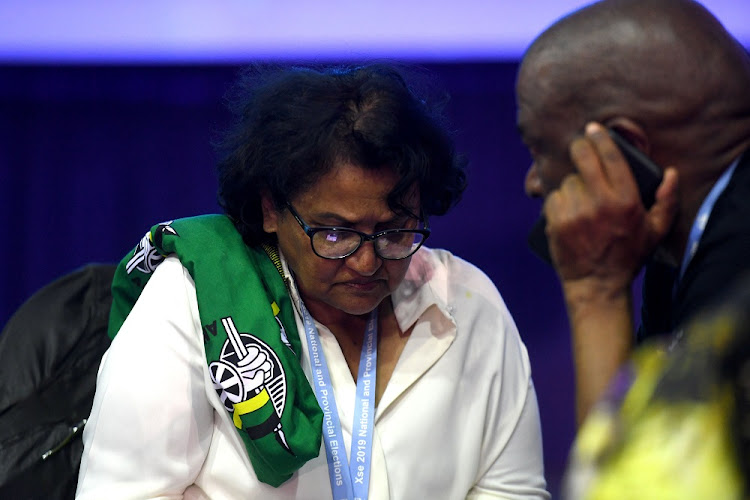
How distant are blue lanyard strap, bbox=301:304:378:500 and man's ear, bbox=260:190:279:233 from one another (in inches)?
8.3

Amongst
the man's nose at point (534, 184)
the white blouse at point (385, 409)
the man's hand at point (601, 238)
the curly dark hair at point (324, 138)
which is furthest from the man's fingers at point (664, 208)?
the white blouse at point (385, 409)

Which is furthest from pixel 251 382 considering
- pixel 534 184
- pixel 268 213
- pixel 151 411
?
pixel 534 184

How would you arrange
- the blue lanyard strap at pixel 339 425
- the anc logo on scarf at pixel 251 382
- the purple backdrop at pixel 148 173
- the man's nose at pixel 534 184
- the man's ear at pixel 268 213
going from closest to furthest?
1. the man's nose at pixel 534 184
2. the anc logo on scarf at pixel 251 382
3. the blue lanyard strap at pixel 339 425
4. the man's ear at pixel 268 213
5. the purple backdrop at pixel 148 173

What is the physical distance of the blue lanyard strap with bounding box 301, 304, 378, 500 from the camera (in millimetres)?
1922

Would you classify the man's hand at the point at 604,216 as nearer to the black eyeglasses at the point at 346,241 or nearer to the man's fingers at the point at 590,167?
the man's fingers at the point at 590,167

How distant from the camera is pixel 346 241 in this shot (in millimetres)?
2018

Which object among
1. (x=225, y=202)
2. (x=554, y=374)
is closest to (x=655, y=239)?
(x=225, y=202)

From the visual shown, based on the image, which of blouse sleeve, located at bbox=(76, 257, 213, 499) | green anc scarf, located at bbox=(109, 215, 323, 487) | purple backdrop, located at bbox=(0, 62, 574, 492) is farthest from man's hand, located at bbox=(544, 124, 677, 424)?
purple backdrop, located at bbox=(0, 62, 574, 492)

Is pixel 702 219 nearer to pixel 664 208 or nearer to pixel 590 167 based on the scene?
pixel 664 208

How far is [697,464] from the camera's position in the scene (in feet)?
2.28

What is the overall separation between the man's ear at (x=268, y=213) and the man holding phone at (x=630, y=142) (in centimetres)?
97

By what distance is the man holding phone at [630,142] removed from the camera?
1183 millimetres

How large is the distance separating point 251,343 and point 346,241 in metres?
0.34

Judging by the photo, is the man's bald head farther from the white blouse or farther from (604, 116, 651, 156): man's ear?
the white blouse
